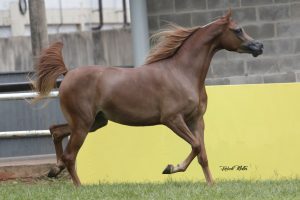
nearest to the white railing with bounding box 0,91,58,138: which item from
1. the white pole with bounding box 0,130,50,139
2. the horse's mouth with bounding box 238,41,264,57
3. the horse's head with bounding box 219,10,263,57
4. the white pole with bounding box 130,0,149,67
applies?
the white pole with bounding box 0,130,50,139

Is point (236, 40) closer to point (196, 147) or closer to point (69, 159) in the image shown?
point (196, 147)

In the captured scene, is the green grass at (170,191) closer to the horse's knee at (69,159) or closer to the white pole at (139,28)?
the horse's knee at (69,159)

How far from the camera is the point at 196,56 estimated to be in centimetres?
1063

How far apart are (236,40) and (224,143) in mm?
1833

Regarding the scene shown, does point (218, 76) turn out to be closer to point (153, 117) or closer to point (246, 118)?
point (246, 118)

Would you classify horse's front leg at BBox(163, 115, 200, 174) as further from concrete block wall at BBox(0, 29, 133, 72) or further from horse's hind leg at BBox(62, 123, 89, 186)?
concrete block wall at BBox(0, 29, 133, 72)

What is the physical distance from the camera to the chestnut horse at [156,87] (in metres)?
10.4

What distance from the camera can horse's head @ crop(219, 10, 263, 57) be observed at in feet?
34.7

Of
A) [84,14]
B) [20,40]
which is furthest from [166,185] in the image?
[84,14]

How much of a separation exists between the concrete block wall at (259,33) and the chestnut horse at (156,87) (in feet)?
13.7

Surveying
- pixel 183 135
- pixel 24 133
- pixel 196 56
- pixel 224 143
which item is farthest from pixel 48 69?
pixel 224 143

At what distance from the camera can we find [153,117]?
10.5m

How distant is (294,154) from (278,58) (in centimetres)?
Answer: 321

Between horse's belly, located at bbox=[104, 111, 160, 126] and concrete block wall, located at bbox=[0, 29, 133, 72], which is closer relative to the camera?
horse's belly, located at bbox=[104, 111, 160, 126]
